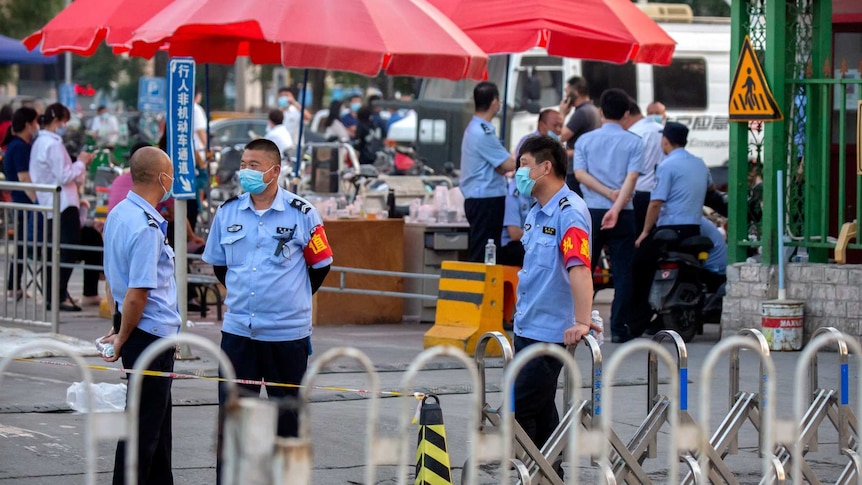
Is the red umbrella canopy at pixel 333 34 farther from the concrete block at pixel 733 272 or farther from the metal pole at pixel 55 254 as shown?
the concrete block at pixel 733 272

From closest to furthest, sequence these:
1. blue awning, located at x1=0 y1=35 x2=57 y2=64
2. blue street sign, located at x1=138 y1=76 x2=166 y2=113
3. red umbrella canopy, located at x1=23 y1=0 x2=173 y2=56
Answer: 1. red umbrella canopy, located at x1=23 y1=0 x2=173 y2=56
2. blue awning, located at x1=0 y1=35 x2=57 y2=64
3. blue street sign, located at x1=138 y1=76 x2=166 y2=113

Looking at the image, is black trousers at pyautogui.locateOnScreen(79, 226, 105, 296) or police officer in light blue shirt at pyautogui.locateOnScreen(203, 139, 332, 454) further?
black trousers at pyautogui.locateOnScreen(79, 226, 105, 296)

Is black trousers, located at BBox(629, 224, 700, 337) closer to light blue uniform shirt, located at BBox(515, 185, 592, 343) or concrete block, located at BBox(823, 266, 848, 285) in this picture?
concrete block, located at BBox(823, 266, 848, 285)

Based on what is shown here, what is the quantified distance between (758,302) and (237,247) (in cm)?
621

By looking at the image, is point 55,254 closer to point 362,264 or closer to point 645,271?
point 362,264

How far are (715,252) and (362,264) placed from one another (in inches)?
126

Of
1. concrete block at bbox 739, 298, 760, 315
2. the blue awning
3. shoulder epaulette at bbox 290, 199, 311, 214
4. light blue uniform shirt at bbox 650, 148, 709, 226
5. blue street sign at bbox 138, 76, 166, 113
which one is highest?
the blue awning

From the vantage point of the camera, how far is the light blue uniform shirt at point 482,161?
38.8ft

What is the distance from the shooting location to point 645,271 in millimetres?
11938

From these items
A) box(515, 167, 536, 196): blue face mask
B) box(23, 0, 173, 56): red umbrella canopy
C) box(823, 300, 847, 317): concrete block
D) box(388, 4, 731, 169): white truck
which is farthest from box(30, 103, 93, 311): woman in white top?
box(388, 4, 731, 169): white truck

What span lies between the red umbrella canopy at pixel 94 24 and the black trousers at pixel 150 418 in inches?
256

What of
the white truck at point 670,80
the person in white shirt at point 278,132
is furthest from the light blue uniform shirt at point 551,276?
the white truck at point 670,80

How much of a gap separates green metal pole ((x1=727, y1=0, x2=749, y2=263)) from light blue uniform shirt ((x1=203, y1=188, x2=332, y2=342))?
604 cm

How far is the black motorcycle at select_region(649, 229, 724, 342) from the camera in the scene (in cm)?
1159
